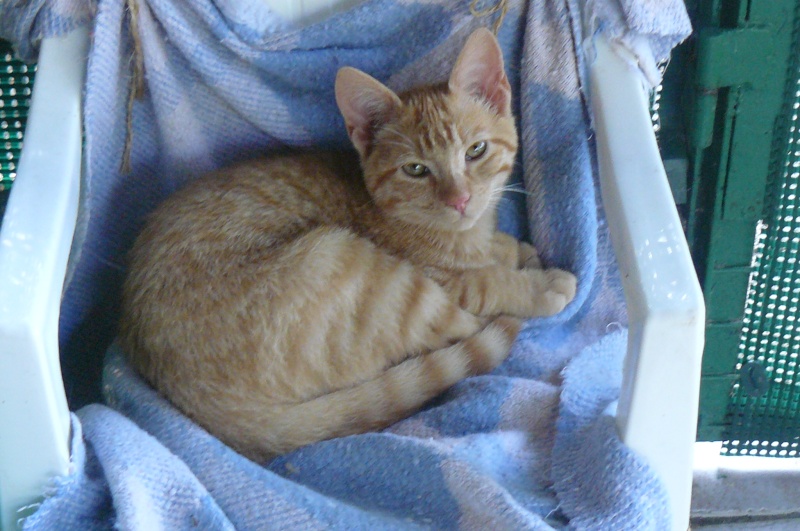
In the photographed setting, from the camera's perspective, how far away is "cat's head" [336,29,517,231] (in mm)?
1370

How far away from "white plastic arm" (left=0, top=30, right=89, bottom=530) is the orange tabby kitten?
211 millimetres

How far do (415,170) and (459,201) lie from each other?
0.12 metres

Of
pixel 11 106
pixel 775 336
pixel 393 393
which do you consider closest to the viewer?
pixel 393 393

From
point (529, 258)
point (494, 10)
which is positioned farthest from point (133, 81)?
point (529, 258)

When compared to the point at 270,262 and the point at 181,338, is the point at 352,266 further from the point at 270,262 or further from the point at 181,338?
the point at 181,338

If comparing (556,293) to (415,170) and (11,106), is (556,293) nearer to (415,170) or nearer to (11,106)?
(415,170)

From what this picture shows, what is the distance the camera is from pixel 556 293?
1.41m

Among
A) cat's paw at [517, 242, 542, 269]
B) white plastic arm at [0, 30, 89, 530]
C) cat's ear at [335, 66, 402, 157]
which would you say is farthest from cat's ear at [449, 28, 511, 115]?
white plastic arm at [0, 30, 89, 530]

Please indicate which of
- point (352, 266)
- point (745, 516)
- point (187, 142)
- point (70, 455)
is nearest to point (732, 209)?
point (745, 516)

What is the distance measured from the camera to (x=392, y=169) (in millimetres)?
1431

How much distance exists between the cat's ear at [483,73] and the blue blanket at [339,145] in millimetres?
74

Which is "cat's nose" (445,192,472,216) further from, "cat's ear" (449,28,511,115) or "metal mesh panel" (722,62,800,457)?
"metal mesh panel" (722,62,800,457)

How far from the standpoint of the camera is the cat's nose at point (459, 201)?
1.35m

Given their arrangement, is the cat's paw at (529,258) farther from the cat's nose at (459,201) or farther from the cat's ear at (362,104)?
the cat's ear at (362,104)
